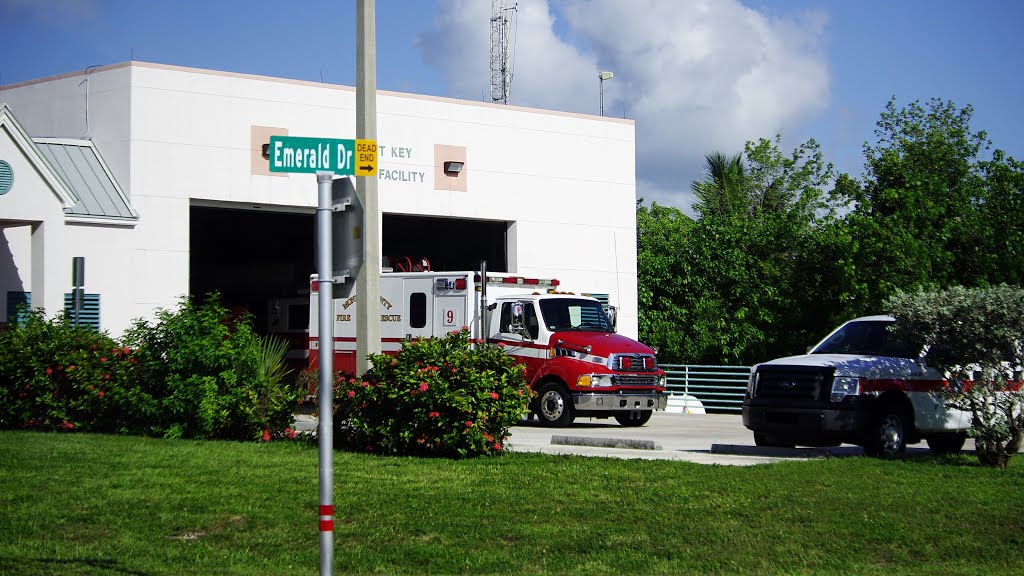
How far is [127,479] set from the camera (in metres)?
11.7

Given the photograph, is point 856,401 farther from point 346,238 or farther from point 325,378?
point 325,378

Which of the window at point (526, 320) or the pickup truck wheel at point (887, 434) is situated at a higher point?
the window at point (526, 320)

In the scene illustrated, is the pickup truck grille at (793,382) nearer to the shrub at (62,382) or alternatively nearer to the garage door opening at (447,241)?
the shrub at (62,382)

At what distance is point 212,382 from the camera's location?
51.0 feet

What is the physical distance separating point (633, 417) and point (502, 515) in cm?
1318

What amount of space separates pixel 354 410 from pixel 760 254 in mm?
27719

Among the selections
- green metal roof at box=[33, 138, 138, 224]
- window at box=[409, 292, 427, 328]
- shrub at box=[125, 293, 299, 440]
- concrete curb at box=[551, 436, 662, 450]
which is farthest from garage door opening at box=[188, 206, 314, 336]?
concrete curb at box=[551, 436, 662, 450]

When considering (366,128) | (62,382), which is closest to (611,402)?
(366,128)

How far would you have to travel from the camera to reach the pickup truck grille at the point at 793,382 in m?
14.9

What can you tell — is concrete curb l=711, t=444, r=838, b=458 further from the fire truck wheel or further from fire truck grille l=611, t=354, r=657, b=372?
the fire truck wheel

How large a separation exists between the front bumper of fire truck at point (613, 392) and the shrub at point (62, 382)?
8162mm

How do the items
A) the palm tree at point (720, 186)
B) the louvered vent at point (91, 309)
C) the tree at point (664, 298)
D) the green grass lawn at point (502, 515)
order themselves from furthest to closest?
the palm tree at point (720, 186), the tree at point (664, 298), the louvered vent at point (91, 309), the green grass lawn at point (502, 515)

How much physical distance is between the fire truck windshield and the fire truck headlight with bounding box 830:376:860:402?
8004 mm

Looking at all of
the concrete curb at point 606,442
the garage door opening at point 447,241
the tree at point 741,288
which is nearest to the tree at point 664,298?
the tree at point 741,288
